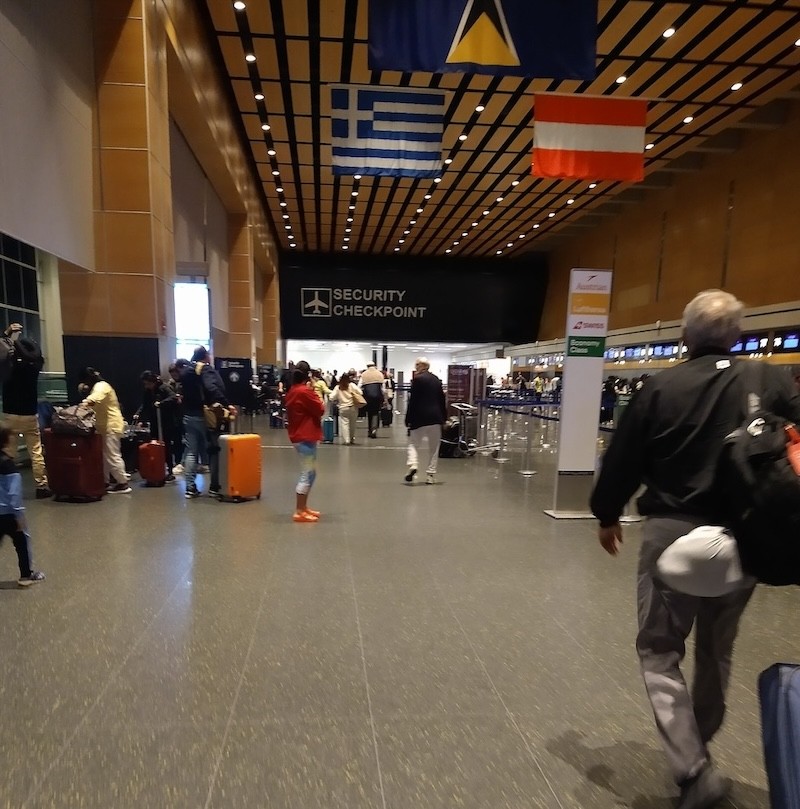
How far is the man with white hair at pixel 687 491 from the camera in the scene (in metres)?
1.72

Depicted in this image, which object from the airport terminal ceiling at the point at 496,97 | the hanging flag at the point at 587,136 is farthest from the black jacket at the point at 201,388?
the airport terminal ceiling at the point at 496,97

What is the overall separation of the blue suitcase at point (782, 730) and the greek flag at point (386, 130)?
7.65 m

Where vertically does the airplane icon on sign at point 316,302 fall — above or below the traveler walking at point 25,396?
above

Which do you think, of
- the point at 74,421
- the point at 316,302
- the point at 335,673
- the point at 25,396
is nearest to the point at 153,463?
the point at 74,421

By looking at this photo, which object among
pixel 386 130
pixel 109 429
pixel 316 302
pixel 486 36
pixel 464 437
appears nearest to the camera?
pixel 486 36

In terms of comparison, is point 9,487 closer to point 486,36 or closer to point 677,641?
point 677,641

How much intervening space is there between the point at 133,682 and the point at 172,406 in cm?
519

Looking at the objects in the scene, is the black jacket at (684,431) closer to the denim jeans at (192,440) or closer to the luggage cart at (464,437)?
the denim jeans at (192,440)

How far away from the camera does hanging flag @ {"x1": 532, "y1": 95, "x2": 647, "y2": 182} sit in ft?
24.3

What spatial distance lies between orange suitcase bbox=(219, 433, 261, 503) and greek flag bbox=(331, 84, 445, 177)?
173 inches

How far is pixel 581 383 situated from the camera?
5.75m

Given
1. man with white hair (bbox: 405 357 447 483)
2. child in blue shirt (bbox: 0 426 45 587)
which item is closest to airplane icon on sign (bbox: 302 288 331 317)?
man with white hair (bbox: 405 357 447 483)

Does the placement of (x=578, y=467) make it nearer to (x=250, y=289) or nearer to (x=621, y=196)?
(x=250, y=289)

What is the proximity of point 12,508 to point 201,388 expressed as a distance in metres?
2.94
